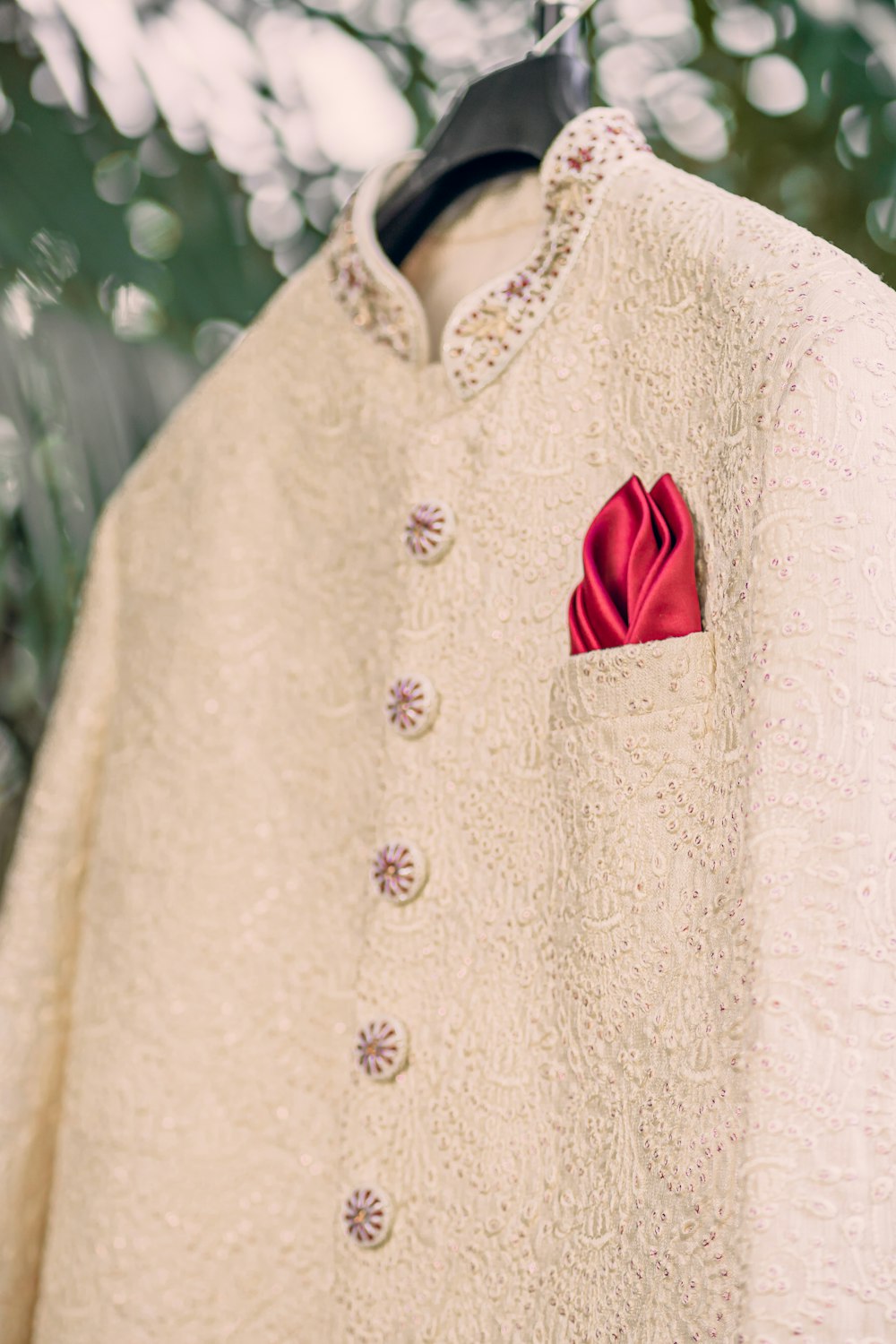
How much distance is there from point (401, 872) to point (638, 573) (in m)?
0.19

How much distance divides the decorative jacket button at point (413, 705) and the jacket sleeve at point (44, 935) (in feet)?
0.82

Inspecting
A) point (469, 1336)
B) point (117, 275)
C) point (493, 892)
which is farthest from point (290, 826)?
point (117, 275)

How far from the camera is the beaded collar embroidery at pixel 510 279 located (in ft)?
1.77

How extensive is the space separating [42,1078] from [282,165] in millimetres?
924

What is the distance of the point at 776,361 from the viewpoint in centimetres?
41

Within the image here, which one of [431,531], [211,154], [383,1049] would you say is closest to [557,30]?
[431,531]

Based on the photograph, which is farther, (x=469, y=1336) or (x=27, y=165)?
(x=27, y=165)

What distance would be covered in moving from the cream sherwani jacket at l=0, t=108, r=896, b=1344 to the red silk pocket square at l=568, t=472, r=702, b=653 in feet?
0.04

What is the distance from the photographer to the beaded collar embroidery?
541mm

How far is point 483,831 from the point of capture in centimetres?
53

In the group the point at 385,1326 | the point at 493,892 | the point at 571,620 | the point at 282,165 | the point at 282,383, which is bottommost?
the point at 385,1326

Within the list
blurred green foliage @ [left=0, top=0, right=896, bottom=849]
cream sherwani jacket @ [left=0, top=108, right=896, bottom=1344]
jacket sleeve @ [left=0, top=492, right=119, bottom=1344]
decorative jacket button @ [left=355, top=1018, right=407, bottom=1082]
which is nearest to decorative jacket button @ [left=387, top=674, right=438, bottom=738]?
cream sherwani jacket @ [left=0, top=108, right=896, bottom=1344]

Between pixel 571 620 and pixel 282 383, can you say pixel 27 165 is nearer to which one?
pixel 282 383

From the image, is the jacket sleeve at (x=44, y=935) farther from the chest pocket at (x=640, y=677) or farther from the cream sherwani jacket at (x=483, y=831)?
the chest pocket at (x=640, y=677)
